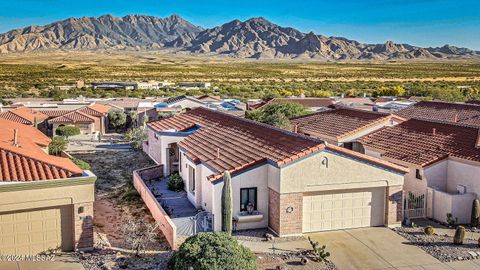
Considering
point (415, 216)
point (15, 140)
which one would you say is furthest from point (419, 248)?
point (15, 140)

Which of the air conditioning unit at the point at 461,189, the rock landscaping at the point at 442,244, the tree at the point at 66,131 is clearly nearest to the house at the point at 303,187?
the rock landscaping at the point at 442,244

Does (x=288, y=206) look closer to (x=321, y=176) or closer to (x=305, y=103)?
(x=321, y=176)

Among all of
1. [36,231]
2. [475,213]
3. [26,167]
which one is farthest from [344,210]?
[26,167]

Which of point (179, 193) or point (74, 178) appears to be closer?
point (74, 178)

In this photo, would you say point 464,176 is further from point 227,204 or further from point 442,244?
point 227,204

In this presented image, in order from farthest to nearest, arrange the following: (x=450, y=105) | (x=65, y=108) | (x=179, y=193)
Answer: (x=65, y=108) → (x=450, y=105) → (x=179, y=193)

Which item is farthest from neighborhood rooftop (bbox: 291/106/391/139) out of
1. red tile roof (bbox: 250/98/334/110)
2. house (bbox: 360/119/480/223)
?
red tile roof (bbox: 250/98/334/110)

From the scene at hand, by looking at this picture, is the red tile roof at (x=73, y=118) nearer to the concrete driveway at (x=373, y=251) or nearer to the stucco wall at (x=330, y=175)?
the stucco wall at (x=330, y=175)

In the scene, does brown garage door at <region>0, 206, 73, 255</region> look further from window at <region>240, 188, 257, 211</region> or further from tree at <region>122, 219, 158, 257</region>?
window at <region>240, 188, 257, 211</region>
